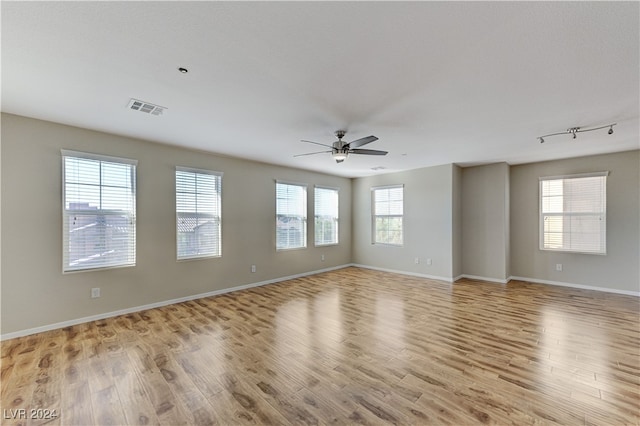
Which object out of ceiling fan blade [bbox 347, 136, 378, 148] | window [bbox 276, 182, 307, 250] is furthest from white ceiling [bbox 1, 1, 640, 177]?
window [bbox 276, 182, 307, 250]

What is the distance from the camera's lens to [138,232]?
412cm

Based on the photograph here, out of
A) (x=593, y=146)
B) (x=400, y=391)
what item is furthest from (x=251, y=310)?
(x=593, y=146)

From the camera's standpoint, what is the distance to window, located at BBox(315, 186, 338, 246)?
7066 mm

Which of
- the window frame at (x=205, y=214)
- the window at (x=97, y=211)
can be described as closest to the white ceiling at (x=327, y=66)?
the window at (x=97, y=211)

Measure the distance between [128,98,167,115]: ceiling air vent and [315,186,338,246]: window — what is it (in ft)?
14.1

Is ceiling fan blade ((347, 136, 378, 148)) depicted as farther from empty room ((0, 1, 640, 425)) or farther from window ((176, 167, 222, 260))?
window ((176, 167, 222, 260))

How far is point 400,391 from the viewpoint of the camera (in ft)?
7.18

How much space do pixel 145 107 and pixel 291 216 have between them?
383 cm

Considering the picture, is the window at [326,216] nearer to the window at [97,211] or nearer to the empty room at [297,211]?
the empty room at [297,211]

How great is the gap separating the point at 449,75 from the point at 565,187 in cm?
516

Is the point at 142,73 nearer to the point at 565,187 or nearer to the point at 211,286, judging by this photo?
the point at 211,286

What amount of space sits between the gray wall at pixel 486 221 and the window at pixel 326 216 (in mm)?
3199

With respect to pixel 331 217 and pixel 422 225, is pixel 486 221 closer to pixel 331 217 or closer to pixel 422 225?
pixel 422 225

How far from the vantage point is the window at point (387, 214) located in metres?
6.93
